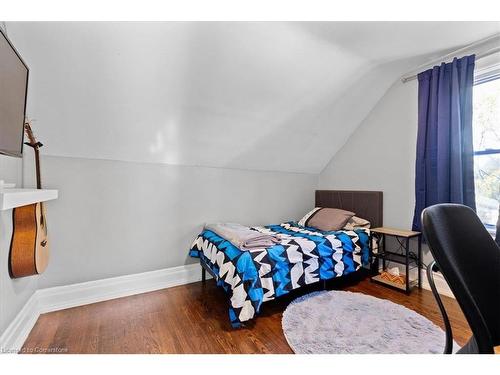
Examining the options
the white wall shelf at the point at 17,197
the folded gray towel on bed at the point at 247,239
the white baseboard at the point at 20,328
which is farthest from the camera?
the folded gray towel on bed at the point at 247,239

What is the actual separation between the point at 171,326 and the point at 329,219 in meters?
2.03

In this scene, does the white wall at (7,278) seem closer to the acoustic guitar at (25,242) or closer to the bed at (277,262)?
the acoustic guitar at (25,242)

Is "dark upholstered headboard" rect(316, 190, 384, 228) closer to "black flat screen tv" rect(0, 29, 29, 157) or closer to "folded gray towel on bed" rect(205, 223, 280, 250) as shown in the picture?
"folded gray towel on bed" rect(205, 223, 280, 250)

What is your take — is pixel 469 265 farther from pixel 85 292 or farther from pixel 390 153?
pixel 85 292

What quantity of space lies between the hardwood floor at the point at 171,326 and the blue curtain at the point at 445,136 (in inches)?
39.2

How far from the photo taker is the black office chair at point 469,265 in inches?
26.5

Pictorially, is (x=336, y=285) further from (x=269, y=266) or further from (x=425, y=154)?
(x=425, y=154)

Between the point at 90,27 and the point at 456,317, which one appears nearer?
the point at 90,27

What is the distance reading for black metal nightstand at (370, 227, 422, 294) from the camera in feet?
7.64

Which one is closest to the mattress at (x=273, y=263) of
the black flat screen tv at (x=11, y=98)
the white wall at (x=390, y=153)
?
the white wall at (x=390, y=153)
